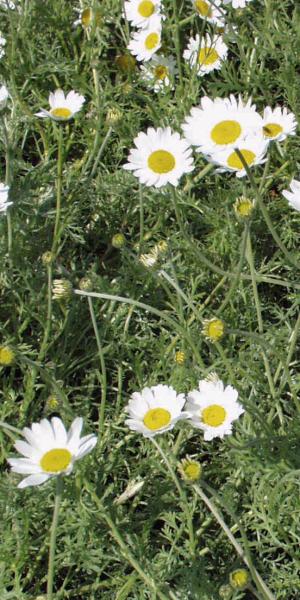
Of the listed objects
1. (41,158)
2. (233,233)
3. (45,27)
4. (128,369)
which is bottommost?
(128,369)

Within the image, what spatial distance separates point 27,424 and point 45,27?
1348 millimetres

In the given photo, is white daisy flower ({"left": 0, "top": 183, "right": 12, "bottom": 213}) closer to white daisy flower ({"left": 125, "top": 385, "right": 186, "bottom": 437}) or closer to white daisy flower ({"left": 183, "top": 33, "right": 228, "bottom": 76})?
white daisy flower ({"left": 125, "top": 385, "right": 186, "bottom": 437})

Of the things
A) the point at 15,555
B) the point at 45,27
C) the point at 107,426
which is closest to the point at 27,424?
the point at 107,426

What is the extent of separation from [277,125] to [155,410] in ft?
2.73

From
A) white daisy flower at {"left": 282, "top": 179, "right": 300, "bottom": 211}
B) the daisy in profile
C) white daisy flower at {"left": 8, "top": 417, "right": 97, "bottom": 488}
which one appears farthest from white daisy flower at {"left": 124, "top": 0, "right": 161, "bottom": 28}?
white daisy flower at {"left": 8, "top": 417, "right": 97, "bottom": 488}

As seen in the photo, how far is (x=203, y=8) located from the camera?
2.60 metres

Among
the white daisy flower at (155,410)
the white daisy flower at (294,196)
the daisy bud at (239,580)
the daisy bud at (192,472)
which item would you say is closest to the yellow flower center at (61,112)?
the white daisy flower at (294,196)

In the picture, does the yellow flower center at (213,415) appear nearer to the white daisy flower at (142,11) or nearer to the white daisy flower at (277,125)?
the white daisy flower at (277,125)

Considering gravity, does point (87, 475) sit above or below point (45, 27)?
below

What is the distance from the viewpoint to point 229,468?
1.93 m

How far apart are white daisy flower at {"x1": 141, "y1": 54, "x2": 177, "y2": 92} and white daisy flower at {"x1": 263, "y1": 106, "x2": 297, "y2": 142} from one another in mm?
385

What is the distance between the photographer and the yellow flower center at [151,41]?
262 centimetres

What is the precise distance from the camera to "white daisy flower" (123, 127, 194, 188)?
6.41 ft

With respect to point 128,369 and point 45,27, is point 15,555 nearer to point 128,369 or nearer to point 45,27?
point 128,369
